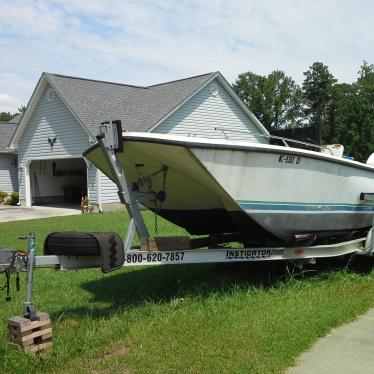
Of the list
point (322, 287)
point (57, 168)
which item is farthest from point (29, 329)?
point (57, 168)

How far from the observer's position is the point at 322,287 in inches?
240

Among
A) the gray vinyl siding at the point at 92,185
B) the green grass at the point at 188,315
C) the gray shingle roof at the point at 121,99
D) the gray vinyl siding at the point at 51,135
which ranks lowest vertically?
the green grass at the point at 188,315

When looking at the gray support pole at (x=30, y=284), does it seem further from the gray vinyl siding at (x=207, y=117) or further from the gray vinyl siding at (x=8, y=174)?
the gray vinyl siding at (x=8, y=174)

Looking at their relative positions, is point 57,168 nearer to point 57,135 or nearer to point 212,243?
point 57,135

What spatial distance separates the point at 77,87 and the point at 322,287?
58.1 feet

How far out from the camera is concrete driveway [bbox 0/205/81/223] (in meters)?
18.2

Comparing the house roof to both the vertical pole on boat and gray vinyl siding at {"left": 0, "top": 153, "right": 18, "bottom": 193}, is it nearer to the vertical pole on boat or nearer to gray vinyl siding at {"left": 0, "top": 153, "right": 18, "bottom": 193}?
gray vinyl siding at {"left": 0, "top": 153, "right": 18, "bottom": 193}

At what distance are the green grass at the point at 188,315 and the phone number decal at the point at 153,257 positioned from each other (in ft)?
1.80

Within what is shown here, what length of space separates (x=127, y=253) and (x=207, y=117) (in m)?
17.7

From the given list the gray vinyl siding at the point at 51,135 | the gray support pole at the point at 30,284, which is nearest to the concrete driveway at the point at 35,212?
the gray vinyl siding at the point at 51,135

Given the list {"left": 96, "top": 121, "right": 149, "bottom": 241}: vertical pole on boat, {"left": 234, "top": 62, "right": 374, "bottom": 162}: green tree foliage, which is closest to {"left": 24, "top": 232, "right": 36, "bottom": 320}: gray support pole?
{"left": 96, "top": 121, "right": 149, "bottom": 241}: vertical pole on boat

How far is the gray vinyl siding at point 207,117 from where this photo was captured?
68.8 ft

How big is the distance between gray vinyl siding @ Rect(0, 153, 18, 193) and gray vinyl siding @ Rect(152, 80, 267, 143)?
9762 mm

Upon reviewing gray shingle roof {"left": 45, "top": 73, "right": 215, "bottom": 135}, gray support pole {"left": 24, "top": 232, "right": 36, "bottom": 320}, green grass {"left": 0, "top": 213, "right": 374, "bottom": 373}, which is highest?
gray shingle roof {"left": 45, "top": 73, "right": 215, "bottom": 135}
